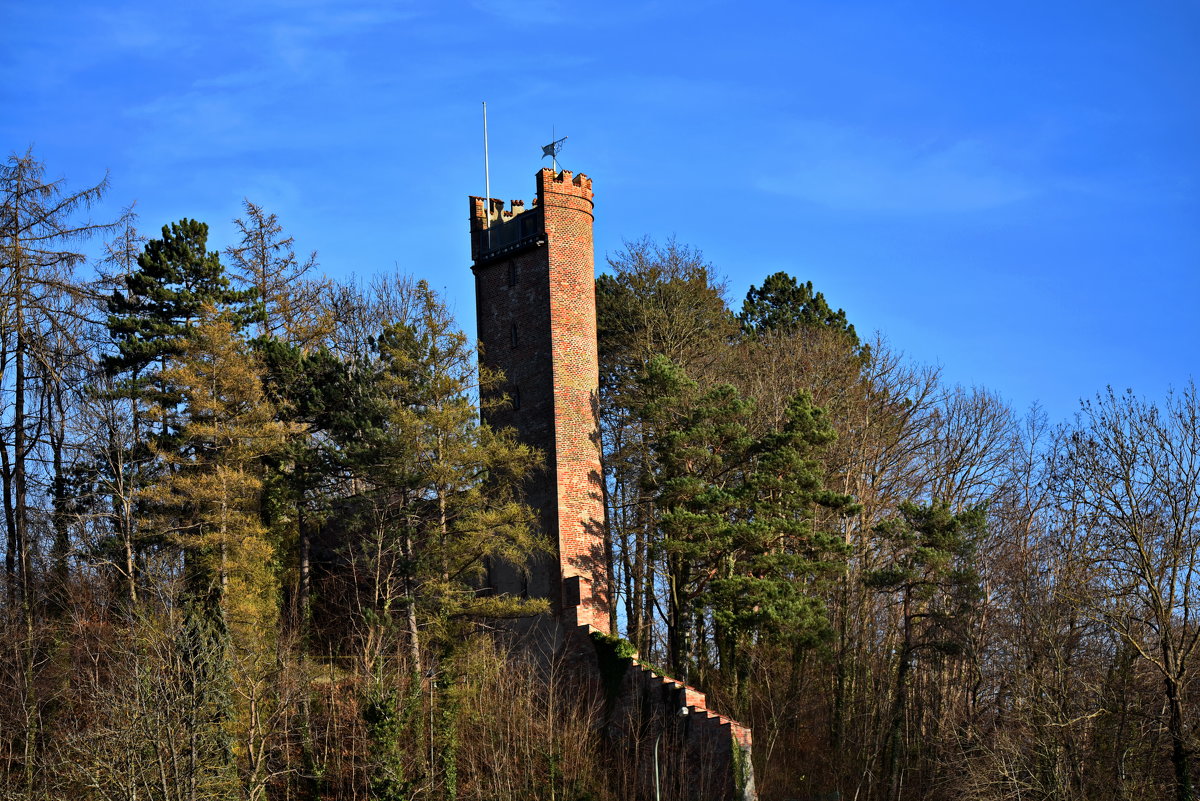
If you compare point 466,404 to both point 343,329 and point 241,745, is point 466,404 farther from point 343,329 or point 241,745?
point 343,329

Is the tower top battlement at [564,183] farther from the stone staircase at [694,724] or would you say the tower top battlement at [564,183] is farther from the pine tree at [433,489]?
the stone staircase at [694,724]

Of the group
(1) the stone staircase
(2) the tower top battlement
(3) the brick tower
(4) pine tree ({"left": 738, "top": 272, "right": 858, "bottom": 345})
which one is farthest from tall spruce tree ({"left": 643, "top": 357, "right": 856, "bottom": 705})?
(4) pine tree ({"left": 738, "top": 272, "right": 858, "bottom": 345})

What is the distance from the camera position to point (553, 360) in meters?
35.3

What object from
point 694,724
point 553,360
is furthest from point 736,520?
point 694,724

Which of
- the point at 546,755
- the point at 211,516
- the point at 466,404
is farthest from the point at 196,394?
the point at 546,755

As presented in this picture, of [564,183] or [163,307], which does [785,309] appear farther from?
[163,307]

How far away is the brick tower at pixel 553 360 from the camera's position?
3394 centimetres

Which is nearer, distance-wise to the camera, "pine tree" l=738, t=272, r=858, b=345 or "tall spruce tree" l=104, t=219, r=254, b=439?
"tall spruce tree" l=104, t=219, r=254, b=439

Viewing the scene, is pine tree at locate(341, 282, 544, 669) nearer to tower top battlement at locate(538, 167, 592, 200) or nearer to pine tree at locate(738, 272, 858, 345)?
tower top battlement at locate(538, 167, 592, 200)

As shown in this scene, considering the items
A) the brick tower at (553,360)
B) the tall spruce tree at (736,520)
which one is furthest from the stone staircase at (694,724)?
the brick tower at (553,360)

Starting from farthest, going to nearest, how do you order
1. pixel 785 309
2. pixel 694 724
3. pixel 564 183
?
pixel 785 309, pixel 564 183, pixel 694 724

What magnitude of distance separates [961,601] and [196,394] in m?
16.0

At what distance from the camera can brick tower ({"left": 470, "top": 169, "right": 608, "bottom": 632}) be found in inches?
1336

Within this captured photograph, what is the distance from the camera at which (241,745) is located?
29344 millimetres
